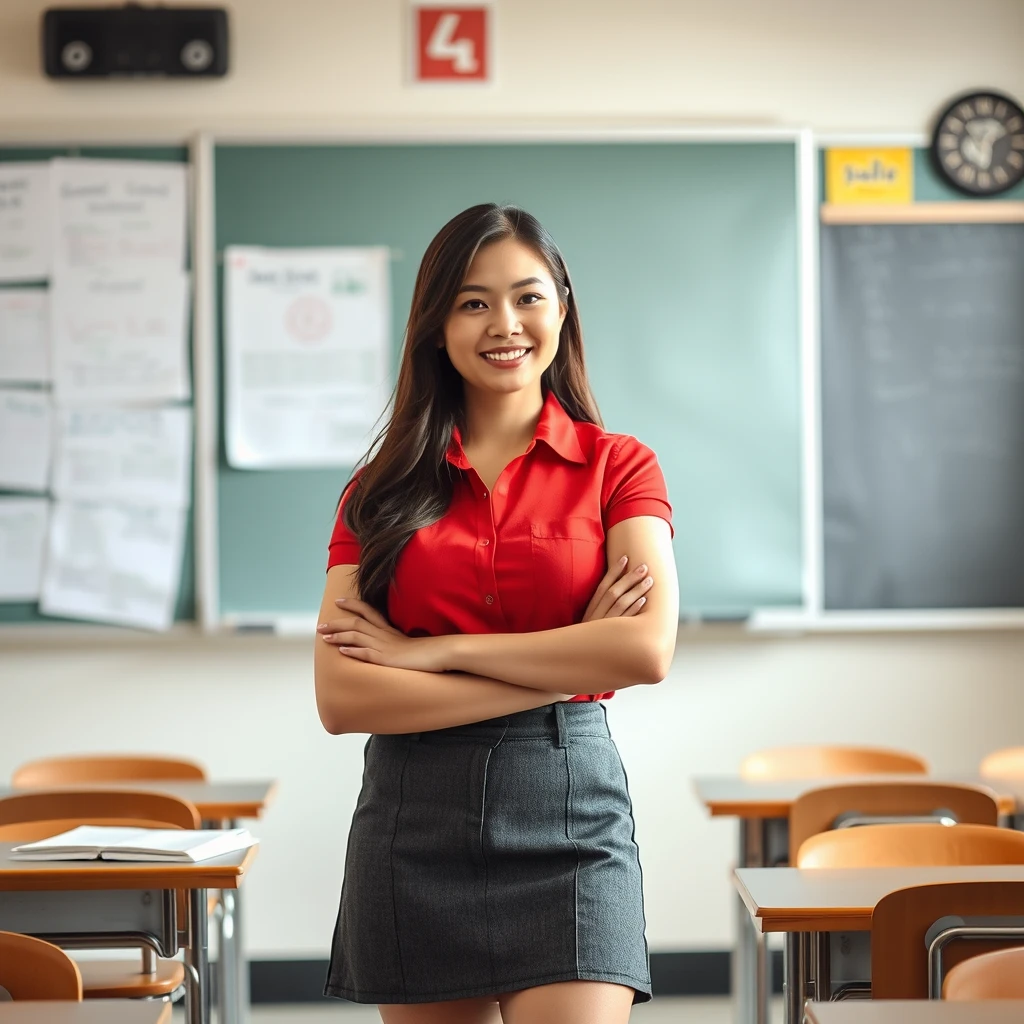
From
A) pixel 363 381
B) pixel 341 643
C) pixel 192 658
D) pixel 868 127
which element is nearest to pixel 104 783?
pixel 192 658

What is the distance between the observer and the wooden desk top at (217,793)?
2.86 metres

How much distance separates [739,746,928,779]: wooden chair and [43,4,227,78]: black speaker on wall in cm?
244

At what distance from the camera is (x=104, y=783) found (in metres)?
3.18

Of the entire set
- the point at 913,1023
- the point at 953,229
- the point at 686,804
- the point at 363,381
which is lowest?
the point at 686,804

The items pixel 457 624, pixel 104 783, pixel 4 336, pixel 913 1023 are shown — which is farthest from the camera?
pixel 4 336

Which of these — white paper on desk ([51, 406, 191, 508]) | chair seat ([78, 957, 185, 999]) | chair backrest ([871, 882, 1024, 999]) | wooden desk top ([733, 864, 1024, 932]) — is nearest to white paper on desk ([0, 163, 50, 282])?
white paper on desk ([51, 406, 191, 508])

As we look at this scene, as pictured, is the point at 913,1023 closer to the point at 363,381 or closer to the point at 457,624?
the point at 457,624

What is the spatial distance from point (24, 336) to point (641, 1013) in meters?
2.65

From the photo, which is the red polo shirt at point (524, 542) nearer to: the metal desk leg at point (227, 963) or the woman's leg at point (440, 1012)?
the woman's leg at point (440, 1012)

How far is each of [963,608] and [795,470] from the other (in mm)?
663

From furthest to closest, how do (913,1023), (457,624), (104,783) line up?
(104,783), (457,624), (913,1023)

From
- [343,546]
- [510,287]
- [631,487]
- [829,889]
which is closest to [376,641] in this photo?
[343,546]

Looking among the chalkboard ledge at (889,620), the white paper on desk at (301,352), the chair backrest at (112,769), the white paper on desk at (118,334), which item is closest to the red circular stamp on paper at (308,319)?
the white paper on desk at (301,352)

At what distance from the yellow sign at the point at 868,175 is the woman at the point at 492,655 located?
2.26 meters
